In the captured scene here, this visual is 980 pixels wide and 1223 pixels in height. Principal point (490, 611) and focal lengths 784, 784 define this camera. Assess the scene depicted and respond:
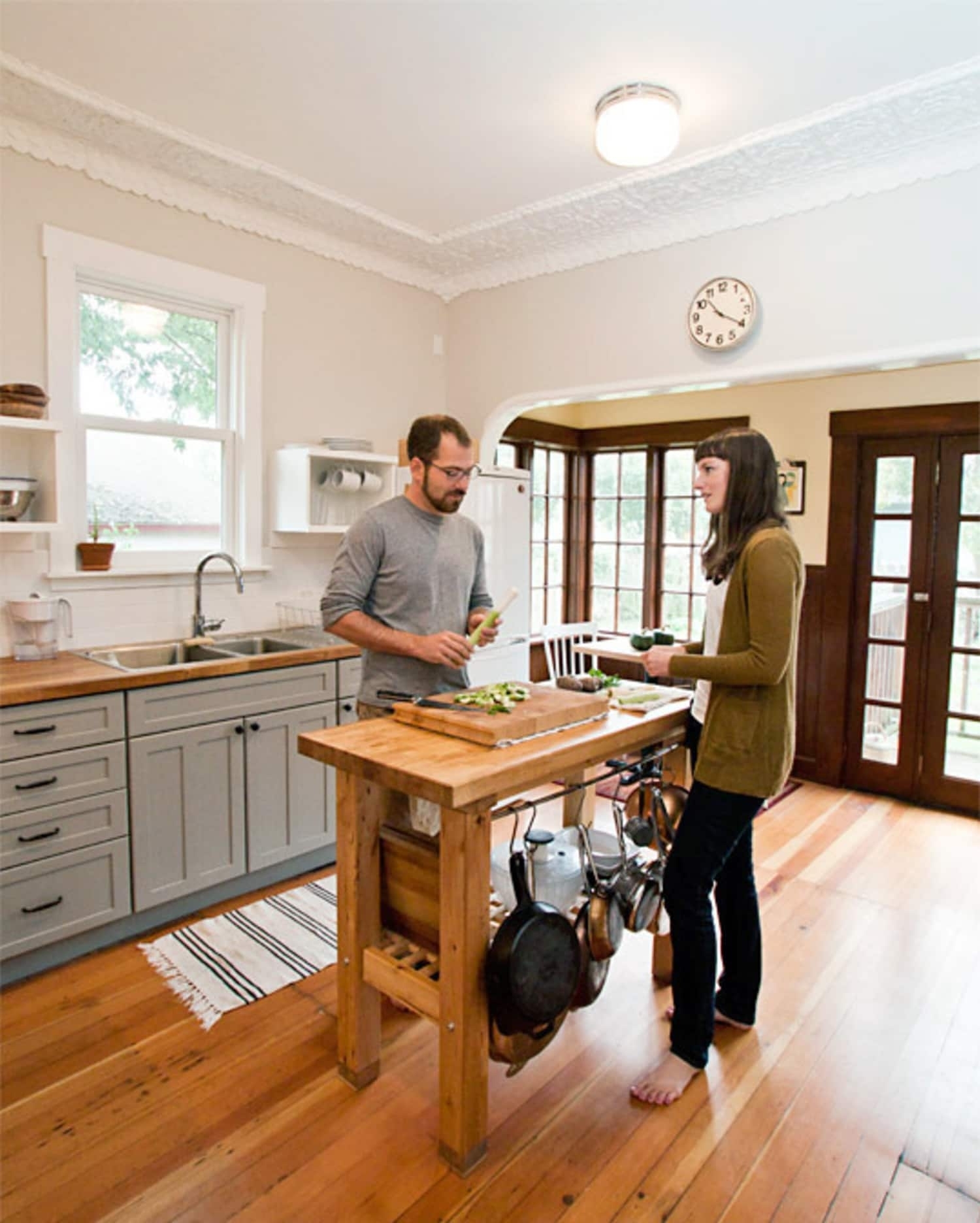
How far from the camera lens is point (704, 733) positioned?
1967mm

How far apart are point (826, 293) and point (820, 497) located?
1.77 metres

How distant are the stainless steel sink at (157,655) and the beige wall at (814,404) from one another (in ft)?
9.67

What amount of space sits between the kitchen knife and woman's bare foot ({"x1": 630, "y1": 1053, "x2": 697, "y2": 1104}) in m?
1.05

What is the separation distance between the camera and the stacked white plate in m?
3.75

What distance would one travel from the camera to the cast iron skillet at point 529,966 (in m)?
1.67

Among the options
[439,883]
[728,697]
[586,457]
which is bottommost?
[439,883]

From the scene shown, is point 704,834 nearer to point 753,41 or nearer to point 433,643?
point 433,643

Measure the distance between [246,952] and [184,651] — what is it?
127 cm

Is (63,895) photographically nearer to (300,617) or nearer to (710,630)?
(300,617)

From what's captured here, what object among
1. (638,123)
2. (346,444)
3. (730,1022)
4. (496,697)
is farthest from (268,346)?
(730,1022)

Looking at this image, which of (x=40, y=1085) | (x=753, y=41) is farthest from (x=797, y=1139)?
(x=753, y=41)

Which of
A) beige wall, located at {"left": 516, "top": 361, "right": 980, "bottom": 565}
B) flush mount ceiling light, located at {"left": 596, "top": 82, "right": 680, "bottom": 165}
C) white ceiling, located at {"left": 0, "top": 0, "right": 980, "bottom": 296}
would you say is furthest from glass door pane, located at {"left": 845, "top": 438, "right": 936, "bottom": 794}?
flush mount ceiling light, located at {"left": 596, "top": 82, "right": 680, "bottom": 165}

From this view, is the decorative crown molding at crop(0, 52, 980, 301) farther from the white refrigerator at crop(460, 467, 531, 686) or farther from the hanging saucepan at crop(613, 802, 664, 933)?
the hanging saucepan at crop(613, 802, 664, 933)

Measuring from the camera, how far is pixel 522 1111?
1.94m
